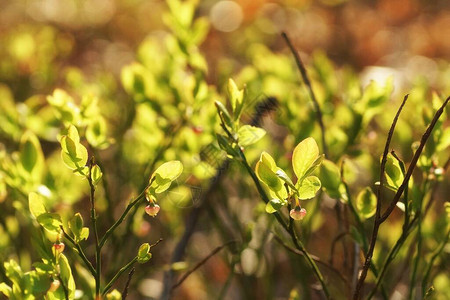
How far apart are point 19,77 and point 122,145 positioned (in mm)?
750

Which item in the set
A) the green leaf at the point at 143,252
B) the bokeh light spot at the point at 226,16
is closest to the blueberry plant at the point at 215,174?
the green leaf at the point at 143,252

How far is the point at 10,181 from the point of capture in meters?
1.07

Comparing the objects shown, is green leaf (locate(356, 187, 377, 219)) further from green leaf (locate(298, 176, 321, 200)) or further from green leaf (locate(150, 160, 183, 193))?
green leaf (locate(150, 160, 183, 193))

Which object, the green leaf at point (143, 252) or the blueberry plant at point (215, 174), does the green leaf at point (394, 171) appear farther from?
the green leaf at point (143, 252)

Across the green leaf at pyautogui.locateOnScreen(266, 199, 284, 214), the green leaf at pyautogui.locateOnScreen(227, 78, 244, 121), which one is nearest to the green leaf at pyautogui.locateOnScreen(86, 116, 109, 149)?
the green leaf at pyautogui.locateOnScreen(227, 78, 244, 121)

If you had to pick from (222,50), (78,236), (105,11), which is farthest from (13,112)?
(105,11)

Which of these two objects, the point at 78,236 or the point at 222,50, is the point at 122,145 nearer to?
the point at 78,236

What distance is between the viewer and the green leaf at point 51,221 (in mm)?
800

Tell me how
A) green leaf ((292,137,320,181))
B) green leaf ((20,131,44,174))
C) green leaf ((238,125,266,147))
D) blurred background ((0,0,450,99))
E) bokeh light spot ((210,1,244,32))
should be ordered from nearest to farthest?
green leaf ((292,137,320,181)), green leaf ((238,125,266,147)), green leaf ((20,131,44,174)), blurred background ((0,0,450,99)), bokeh light spot ((210,1,244,32))

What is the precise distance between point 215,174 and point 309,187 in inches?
20.8

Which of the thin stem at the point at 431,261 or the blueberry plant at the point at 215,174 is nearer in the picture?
the blueberry plant at the point at 215,174

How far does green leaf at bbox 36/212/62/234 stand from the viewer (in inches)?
31.5

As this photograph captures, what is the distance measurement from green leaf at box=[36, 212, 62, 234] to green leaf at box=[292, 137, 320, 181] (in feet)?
1.03

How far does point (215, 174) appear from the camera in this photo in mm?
1288
